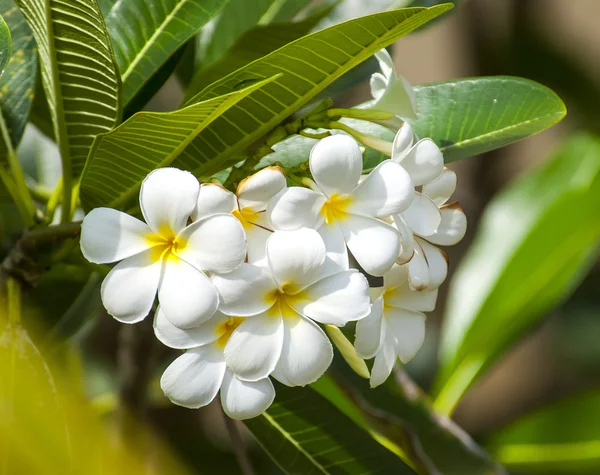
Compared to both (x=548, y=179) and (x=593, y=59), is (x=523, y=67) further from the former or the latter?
(x=548, y=179)

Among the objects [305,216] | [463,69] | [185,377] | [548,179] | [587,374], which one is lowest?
[587,374]

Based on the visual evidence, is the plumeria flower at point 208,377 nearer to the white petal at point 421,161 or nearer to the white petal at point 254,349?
the white petal at point 254,349

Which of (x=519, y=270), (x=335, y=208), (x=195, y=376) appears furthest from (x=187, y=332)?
(x=519, y=270)

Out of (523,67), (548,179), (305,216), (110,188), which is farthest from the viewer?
(523,67)

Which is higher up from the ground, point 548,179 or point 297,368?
point 297,368

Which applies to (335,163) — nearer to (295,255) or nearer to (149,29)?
(295,255)

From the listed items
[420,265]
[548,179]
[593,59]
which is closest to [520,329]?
A: [548,179]
